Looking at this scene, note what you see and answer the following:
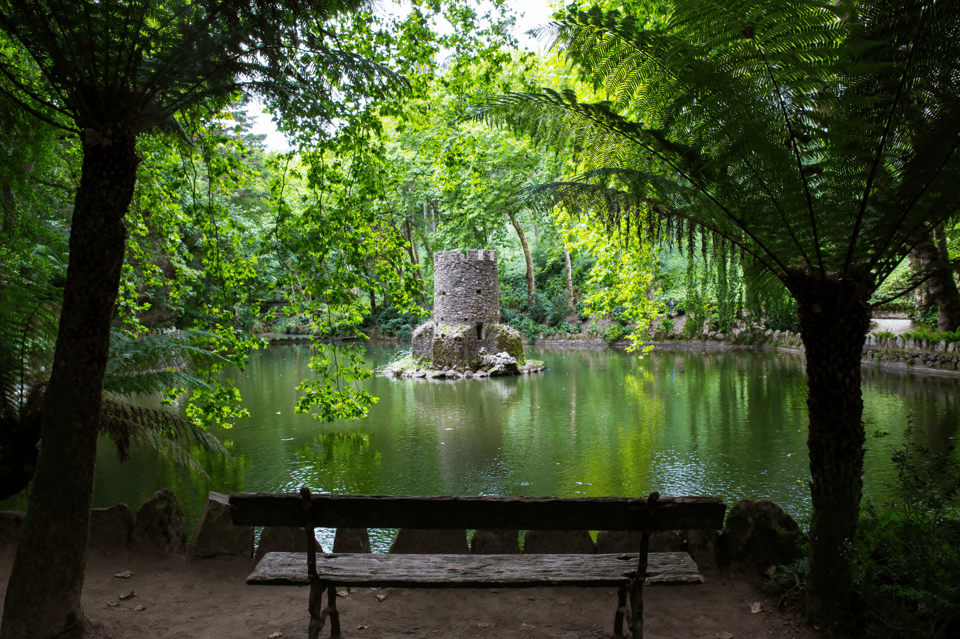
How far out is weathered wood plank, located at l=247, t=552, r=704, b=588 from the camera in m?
2.14

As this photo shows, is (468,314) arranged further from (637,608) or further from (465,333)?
(637,608)

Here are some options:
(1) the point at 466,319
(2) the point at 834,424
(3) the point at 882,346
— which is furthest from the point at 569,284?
(2) the point at 834,424

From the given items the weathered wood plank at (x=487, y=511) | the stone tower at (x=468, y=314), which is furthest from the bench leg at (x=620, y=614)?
the stone tower at (x=468, y=314)

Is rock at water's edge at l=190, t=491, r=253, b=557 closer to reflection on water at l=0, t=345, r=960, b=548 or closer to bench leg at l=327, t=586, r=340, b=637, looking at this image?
bench leg at l=327, t=586, r=340, b=637

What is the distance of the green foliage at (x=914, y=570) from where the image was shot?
6.42ft

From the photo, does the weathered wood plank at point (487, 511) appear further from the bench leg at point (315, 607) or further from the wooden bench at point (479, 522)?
the bench leg at point (315, 607)

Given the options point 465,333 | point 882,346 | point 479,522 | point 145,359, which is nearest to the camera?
point 479,522

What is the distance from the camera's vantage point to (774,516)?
280 centimetres

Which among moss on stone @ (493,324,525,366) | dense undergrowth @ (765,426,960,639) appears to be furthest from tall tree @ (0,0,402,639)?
moss on stone @ (493,324,525,366)

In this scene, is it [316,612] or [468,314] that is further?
[468,314]

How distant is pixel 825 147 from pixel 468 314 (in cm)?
1297

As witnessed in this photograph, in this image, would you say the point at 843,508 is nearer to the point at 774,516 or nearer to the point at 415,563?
the point at 774,516

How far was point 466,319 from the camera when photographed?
588 inches

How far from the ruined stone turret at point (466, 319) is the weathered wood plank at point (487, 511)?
11850 millimetres
